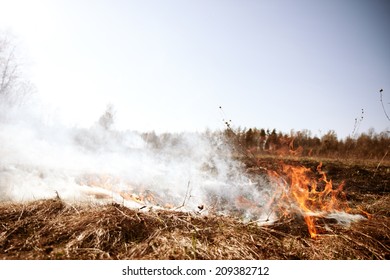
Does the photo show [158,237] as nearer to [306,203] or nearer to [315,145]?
[306,203]

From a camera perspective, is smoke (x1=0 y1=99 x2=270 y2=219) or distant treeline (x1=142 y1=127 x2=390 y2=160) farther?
distant treeline (x1=142 y1=127 x2=390 y2=160)

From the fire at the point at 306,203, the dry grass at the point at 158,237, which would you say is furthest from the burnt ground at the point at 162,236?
the fire at the point at 306,203

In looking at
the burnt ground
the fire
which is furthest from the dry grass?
the fire

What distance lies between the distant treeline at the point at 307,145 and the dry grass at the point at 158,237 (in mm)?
3280

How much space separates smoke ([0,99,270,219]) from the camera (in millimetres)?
5547

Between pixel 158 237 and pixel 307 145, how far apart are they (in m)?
24.1

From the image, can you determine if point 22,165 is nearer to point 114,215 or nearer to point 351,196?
point 114,215

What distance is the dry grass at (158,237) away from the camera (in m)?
2.56

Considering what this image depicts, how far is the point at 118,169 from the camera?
310 inches

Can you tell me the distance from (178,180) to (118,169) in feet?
6.89

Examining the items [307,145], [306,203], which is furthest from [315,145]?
[306,203]

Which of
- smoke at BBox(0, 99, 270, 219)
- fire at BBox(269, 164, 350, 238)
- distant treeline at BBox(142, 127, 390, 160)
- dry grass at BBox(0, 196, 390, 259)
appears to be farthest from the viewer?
distant treeline at BBox(142, 127, 390, 160)

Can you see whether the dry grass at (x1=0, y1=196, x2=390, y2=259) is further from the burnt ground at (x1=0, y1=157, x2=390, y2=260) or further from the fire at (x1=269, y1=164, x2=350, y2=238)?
the fire at (x1=269, y1=164, x2=350, y2=238)

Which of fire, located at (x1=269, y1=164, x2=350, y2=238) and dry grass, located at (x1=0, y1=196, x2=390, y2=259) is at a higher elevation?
fire, located at (x1=269, y1=164, x2=350, y2=238)
